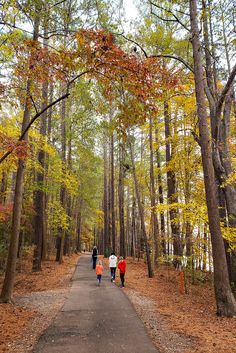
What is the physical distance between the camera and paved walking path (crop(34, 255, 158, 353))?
5.22 metres

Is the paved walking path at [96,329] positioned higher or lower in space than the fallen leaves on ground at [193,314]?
higher

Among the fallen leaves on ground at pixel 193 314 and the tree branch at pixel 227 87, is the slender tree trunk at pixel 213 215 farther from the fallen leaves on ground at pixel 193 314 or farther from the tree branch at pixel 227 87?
the tree branch at pixel 227 87

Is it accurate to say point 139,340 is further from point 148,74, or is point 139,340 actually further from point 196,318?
point 148,74

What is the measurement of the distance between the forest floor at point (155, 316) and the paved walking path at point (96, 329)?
0.28m

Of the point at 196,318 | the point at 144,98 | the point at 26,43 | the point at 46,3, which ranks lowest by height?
the point at 196,318

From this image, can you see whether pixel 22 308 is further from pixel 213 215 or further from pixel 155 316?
pixel 213 215

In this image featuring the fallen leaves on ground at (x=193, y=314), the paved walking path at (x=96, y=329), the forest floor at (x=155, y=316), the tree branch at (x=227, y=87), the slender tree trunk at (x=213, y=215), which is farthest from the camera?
the tree branch at (x=227, y=87)

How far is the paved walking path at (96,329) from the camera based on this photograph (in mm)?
5223

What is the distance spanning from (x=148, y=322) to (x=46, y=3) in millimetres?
9090

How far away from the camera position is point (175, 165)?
52.6 ft

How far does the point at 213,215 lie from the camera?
8.20 meters

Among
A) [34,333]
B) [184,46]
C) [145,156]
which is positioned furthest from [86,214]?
[34,333]

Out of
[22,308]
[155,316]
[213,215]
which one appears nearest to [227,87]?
[213,215]

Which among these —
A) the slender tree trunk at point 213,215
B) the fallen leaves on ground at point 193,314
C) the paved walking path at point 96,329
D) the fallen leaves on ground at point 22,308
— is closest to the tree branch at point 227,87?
the slender tree trunk at point 213,215
